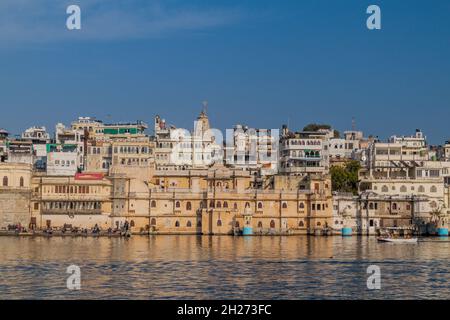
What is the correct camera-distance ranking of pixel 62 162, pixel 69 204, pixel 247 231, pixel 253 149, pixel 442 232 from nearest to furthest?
1. pixel 247 231
2. pixel 69 204
3. pixel 442 232
4. pixel 62 162
5. pixel 253 149

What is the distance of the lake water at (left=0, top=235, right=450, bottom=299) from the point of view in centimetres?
3288

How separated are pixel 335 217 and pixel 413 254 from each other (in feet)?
86.3

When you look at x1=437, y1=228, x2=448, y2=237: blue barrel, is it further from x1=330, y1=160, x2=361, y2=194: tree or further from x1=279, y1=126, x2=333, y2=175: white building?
x1=279, y1=126, x2=333, y2=175: white building

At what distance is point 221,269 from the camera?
41469 millimetres

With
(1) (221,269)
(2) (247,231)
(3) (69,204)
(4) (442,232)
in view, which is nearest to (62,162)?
(3) (69,204)

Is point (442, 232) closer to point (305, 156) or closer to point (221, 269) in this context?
point (305, 156)

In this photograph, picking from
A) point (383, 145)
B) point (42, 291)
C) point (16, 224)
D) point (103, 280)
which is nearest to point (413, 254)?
point (103, 280)

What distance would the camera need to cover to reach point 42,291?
32.7 metres

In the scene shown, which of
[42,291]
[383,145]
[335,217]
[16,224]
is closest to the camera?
[42,291]

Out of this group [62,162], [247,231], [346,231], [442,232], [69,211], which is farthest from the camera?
[62,162]

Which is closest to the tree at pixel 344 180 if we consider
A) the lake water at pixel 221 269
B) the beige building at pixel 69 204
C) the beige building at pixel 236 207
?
the beige building at pixel 236 207

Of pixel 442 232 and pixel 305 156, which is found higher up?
pixel 305 156

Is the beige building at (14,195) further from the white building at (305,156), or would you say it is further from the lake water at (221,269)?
the white building at (305,156)

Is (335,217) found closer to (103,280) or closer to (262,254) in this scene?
(262,254)
